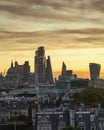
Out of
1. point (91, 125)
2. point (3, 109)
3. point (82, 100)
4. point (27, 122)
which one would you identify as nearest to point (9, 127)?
point (27, 122)

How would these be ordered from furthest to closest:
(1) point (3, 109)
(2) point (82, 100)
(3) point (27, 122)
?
1. (2) point (82, 100)
2. (1) point (3, 109)
3. (3) point (27, 122)

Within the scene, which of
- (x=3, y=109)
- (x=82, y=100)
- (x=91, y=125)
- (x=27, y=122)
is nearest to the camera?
(x=91, y=125)

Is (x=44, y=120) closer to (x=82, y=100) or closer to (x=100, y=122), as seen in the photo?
(x=100, y=122)

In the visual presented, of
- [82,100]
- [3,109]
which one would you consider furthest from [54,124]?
[82,100]

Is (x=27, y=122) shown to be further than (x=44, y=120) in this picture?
Yes

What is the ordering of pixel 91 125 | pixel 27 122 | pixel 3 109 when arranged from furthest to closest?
1. pixel 3 109
2. pixel 27 122
3. pixel 91 125

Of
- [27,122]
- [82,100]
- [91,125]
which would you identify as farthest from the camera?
[82,100]

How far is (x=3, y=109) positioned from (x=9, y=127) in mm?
→ 37437

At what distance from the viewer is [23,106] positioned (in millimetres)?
120688

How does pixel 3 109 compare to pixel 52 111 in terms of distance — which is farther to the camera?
pixel 3 109

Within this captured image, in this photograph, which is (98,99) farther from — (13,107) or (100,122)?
(100,122)

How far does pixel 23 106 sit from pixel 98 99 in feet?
61.4

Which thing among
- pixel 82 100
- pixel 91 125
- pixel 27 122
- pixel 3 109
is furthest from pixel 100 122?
pixel 82 100

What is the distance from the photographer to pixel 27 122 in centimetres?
8119
